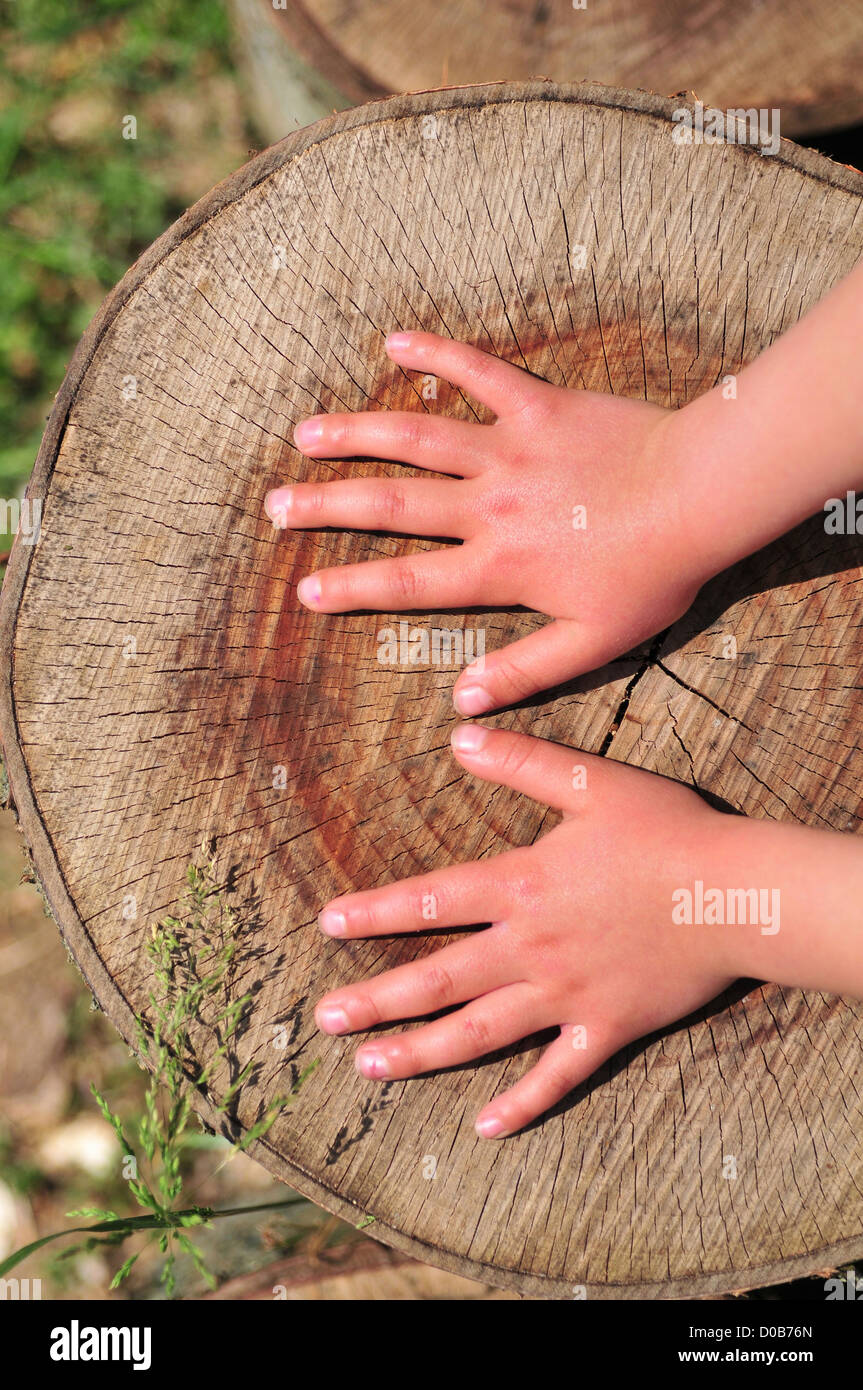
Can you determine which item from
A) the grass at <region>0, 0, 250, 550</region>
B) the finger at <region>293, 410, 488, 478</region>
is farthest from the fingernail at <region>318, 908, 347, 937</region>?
the grass at <region>0, 0, 250, 550</region>

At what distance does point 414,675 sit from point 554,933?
458 mm

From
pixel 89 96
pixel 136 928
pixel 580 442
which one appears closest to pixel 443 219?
pixel 580 442

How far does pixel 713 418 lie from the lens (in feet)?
4.45

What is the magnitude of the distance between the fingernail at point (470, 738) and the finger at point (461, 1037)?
0.39 metres

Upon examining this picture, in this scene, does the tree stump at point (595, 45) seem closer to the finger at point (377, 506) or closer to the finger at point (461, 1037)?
the finger at point (377, 506)

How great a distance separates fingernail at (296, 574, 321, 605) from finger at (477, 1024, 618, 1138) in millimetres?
761

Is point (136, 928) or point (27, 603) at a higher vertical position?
point (27, 603)

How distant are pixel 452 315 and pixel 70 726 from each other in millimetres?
862

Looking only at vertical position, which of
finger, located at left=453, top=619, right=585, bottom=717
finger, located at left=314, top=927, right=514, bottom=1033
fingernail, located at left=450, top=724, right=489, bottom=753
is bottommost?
finger, located at left=314, top=927, right=514, bottom=1033

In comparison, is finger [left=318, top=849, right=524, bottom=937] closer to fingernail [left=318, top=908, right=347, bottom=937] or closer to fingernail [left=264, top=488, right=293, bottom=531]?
fingernail [left=318, top=908, right=347, bottom=937]

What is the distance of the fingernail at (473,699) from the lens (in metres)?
1.39

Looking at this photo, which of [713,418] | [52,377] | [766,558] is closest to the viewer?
[713,418]

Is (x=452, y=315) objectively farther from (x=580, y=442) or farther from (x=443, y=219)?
(x=580, y=442)

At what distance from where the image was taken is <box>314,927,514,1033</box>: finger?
4.55 feet
